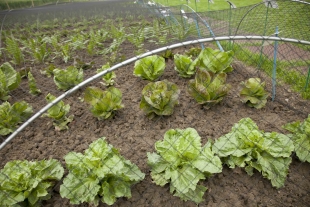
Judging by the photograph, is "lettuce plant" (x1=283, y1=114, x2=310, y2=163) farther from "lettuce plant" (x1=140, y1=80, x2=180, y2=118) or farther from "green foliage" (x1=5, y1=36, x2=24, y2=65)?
"green foliage" (x1=5, y1=36, x2=24, y2=65)

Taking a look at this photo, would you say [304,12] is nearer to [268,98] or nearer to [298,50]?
[298,50]

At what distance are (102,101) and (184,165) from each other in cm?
138

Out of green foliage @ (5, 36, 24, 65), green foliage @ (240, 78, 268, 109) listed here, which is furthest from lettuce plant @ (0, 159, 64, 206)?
green foliage @ (5, 36, 24, 65)

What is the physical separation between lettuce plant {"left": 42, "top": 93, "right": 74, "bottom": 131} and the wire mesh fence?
0.04 ft

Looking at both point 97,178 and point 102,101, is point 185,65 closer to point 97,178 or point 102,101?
point 102,101

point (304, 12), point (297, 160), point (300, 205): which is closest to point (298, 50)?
point (304, 12)

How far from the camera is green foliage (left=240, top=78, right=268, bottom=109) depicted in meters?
3.29

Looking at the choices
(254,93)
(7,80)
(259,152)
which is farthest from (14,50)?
(259,152)

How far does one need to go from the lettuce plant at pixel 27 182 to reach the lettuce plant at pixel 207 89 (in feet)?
6.25

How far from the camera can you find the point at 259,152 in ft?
8.09

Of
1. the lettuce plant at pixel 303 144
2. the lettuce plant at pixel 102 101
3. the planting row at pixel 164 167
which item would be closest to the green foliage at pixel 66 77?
the lettuce plant at pixel 102 101

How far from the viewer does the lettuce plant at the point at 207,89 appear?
322 centimetres

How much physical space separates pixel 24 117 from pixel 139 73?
174 cm

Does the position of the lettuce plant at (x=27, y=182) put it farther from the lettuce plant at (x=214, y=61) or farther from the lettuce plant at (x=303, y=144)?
the lettuce plant at (x=214, y=61)
